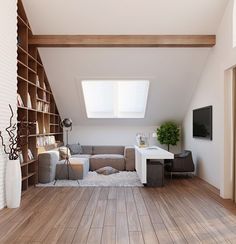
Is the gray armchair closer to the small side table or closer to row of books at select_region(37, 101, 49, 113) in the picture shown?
the small side table

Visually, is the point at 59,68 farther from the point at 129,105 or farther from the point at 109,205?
the point at 109,205

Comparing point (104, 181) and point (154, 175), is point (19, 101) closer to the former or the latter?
point (104, 181)

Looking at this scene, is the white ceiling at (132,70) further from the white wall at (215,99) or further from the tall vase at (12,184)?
the tall vase at (12,184)

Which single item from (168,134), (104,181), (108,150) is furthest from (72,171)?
(168,134)

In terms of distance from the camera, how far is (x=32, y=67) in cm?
595

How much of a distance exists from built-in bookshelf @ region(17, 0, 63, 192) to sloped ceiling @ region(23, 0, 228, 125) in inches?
7.9

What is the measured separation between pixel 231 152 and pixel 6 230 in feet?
11.4

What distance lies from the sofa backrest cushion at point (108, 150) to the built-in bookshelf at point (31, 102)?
5.08 ft

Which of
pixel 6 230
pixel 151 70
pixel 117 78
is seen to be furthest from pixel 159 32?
pixel 6 230

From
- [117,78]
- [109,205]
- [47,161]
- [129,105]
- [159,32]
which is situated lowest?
[109,205]

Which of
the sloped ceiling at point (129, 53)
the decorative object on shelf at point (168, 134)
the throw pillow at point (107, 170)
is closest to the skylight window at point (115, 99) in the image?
the sloped ceiling at point (129, 53)

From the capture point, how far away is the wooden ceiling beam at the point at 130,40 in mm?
5461

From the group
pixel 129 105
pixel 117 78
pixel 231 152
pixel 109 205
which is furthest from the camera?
pixel 129 105

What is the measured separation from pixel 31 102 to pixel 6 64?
1.63m
